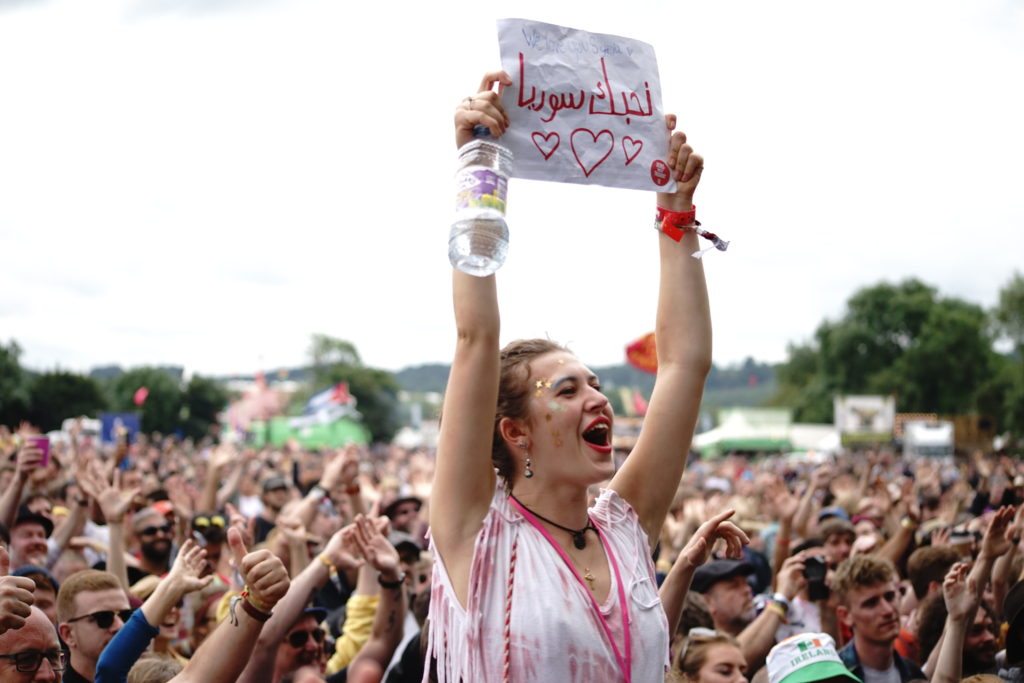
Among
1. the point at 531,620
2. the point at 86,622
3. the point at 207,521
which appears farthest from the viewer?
the point at 207,521

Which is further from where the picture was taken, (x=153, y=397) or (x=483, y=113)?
(x=153, y=397)

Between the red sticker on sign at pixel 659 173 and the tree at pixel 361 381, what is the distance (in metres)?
94.0

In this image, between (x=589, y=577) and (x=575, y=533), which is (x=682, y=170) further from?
(x=589, y=577)

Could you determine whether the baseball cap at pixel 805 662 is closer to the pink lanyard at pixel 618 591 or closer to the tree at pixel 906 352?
the pink lanyard at pixel 618 591

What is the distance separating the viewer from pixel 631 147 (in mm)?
2879

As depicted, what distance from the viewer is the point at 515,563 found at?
94.3 inches

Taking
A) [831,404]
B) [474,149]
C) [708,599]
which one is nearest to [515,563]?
[474,149]

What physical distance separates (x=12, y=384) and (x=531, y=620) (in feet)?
219

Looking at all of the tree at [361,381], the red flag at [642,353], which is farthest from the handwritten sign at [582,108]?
the tree at [361,381]

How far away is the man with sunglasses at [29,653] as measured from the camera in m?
3.25

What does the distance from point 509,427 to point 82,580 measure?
274cm

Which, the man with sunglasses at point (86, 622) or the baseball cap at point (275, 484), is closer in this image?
the man with sunglasses at point (86, 622)

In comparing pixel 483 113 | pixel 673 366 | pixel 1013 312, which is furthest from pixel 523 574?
pixel 1013 312

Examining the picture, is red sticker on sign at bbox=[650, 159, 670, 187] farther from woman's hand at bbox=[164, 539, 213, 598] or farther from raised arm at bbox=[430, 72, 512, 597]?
woman's hand at bbox=[164, 539, 213, 598]
